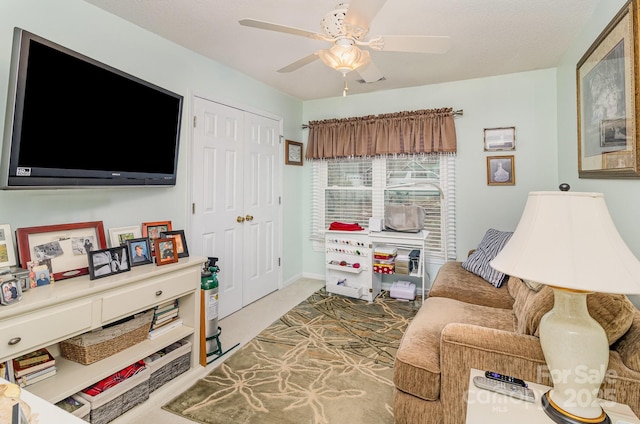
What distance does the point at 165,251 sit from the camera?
209cm

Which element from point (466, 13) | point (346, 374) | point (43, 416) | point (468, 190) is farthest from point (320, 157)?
point (43, 416)

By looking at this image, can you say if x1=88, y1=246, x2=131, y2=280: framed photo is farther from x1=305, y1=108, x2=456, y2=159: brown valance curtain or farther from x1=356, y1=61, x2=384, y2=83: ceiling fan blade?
x1=305, y1=108, x2=456, y2=159: brown valance curtain

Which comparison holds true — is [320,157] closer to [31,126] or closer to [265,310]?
[265,310]

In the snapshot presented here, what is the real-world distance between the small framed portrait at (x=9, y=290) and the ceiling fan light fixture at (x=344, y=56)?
1894mm

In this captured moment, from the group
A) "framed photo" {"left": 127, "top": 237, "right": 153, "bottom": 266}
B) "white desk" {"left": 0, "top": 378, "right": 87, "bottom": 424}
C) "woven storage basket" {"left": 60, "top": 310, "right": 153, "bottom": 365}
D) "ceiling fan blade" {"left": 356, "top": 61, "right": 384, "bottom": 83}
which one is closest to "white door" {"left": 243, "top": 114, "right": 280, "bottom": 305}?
"framed photo" {"left": 127, "top": 237, "right": 153, "bottom": 266}

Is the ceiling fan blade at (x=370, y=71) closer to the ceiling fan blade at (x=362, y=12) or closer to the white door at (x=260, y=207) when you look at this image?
the ceiling fan blade at (x=362, y=12)

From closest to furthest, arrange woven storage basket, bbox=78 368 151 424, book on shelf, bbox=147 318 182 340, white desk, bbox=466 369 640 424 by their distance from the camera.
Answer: white desk, bbox=466 369 640 424
woven storage basket, bbox=78 368 151 424
book on shelf, bbox=147 318 182 340

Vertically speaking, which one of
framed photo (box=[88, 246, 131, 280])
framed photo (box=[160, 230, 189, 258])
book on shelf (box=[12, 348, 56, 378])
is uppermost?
framed photo (box=[160, 230, 189, 258])

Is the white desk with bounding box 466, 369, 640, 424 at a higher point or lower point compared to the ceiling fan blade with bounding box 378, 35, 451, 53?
lower

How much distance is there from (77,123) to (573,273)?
2.31 meters

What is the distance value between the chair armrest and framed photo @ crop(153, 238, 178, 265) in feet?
5.67

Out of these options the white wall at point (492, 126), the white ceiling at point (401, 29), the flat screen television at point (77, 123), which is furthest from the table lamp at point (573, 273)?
the white wall at point (492, 126)

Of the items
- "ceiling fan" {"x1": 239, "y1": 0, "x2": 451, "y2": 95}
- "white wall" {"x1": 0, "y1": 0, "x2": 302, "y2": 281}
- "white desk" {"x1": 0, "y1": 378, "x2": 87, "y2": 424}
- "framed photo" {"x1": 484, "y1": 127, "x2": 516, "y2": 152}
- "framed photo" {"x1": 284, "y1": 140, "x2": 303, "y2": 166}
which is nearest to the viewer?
"white desk" {"x1": 0, "y1": 378, "x2": 87, "y2": 424}

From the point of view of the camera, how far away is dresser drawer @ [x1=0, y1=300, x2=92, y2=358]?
130 cm
